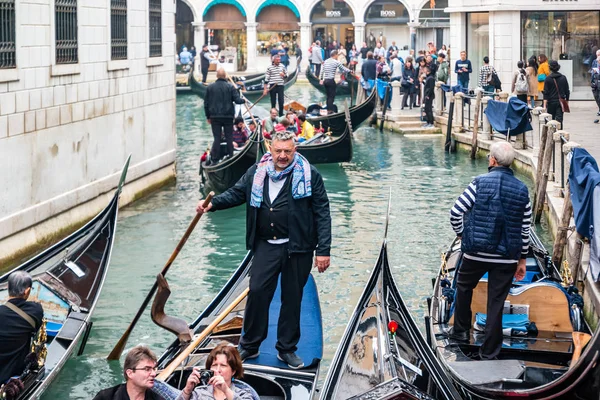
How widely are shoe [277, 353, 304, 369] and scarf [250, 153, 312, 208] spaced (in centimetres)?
54

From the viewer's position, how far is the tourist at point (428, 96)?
12969 millimetres

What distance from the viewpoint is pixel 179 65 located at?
2483 cm

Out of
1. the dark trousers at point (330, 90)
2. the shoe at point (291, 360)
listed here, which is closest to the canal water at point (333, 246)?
the shoe at point (291, 360)

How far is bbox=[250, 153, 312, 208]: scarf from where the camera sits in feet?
12.2

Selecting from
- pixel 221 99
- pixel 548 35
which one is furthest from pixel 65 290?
pixel 548 35

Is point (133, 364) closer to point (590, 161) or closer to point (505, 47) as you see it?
point (590, 161)

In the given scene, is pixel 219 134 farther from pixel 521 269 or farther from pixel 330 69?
pixel 521 269

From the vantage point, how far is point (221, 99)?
8797mm

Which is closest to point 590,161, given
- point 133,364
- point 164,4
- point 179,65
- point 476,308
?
point 476,308

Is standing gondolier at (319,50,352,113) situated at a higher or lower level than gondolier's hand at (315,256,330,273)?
higher

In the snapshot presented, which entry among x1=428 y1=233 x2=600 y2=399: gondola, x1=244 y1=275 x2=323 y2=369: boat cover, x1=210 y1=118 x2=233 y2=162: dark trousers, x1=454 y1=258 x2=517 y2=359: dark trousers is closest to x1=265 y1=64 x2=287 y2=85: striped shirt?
x1=210 y1=118 x2=233 y2=162: dark trousers

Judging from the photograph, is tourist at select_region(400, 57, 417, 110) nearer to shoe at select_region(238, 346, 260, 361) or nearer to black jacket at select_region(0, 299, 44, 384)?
shoe at select_region(238, 346, 260, 361)

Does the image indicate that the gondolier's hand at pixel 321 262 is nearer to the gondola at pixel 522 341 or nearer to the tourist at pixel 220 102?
the gondola at pixel 522 341

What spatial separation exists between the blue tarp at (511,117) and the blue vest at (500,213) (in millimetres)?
6462
